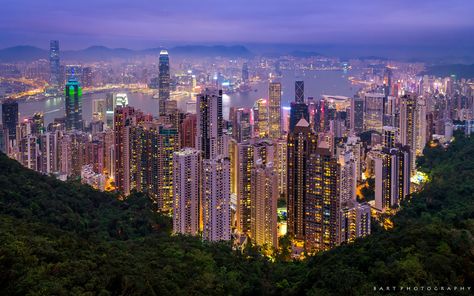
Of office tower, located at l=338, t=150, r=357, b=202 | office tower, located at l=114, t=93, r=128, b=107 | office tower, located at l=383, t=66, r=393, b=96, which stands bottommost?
office tower, located at l=338, t=150, r=357, b=202

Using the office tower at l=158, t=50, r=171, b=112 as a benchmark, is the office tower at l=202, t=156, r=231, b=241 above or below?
below

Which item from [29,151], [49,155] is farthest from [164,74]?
[29,151]

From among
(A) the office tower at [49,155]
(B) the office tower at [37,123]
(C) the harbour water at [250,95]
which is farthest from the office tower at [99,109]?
(A) the office tower at [49,155]

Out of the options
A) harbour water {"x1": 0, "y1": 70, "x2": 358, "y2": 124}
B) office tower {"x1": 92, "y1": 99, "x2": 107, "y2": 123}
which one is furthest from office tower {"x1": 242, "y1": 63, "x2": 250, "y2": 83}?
office tower {"x1": 92, "y1": 99, "x2": 107, "y2": 123}

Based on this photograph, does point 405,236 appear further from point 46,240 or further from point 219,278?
point 46,240

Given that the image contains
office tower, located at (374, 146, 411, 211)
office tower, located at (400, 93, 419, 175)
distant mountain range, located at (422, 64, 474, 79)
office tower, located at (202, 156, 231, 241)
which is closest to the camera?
office tower, located at (202, 156, 231, 241)

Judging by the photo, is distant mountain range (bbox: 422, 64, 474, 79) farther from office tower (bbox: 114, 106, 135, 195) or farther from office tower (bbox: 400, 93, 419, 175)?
office tower (bbox: 114, 106, 135, 195)
